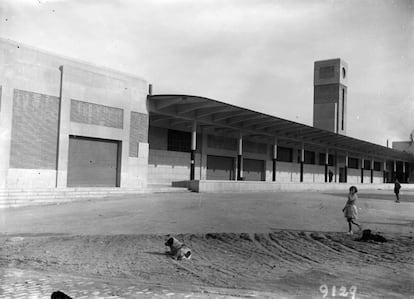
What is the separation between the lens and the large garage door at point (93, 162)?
20.8m

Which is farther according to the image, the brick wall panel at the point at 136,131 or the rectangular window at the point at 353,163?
the rectangular window at the point at 353,163

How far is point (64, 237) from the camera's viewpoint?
9.83m

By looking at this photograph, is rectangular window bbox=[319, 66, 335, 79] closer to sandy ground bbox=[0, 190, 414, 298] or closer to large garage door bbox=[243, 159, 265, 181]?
large garage door bbox=[243, 159, 265, 181]

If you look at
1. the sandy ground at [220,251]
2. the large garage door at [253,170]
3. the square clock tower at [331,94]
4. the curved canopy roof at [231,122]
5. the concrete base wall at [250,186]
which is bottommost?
the sandy ground at [220,251]

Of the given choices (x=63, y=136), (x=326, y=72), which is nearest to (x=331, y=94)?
(x=326, y=72)

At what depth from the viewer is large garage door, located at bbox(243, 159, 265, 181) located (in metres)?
37.0

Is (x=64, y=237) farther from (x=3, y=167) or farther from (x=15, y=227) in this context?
(x=3, y=167)

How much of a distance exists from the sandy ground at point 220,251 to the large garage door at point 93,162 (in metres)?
5.96

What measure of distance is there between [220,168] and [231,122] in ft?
15.3

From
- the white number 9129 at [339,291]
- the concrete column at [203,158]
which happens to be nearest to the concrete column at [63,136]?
the concrete column at [203,158]

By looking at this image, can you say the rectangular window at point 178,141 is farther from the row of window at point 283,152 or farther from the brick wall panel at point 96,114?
the brick wall panel at point 96,114

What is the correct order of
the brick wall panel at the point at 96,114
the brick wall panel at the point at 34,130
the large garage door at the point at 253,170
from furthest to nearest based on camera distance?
the large garage door at the point at 253,170
the brick wall panel at the point at 96,114
the brick wall panel at the point at 34,130

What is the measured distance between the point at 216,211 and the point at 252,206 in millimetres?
2447

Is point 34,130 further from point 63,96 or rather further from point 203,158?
point 203,158
